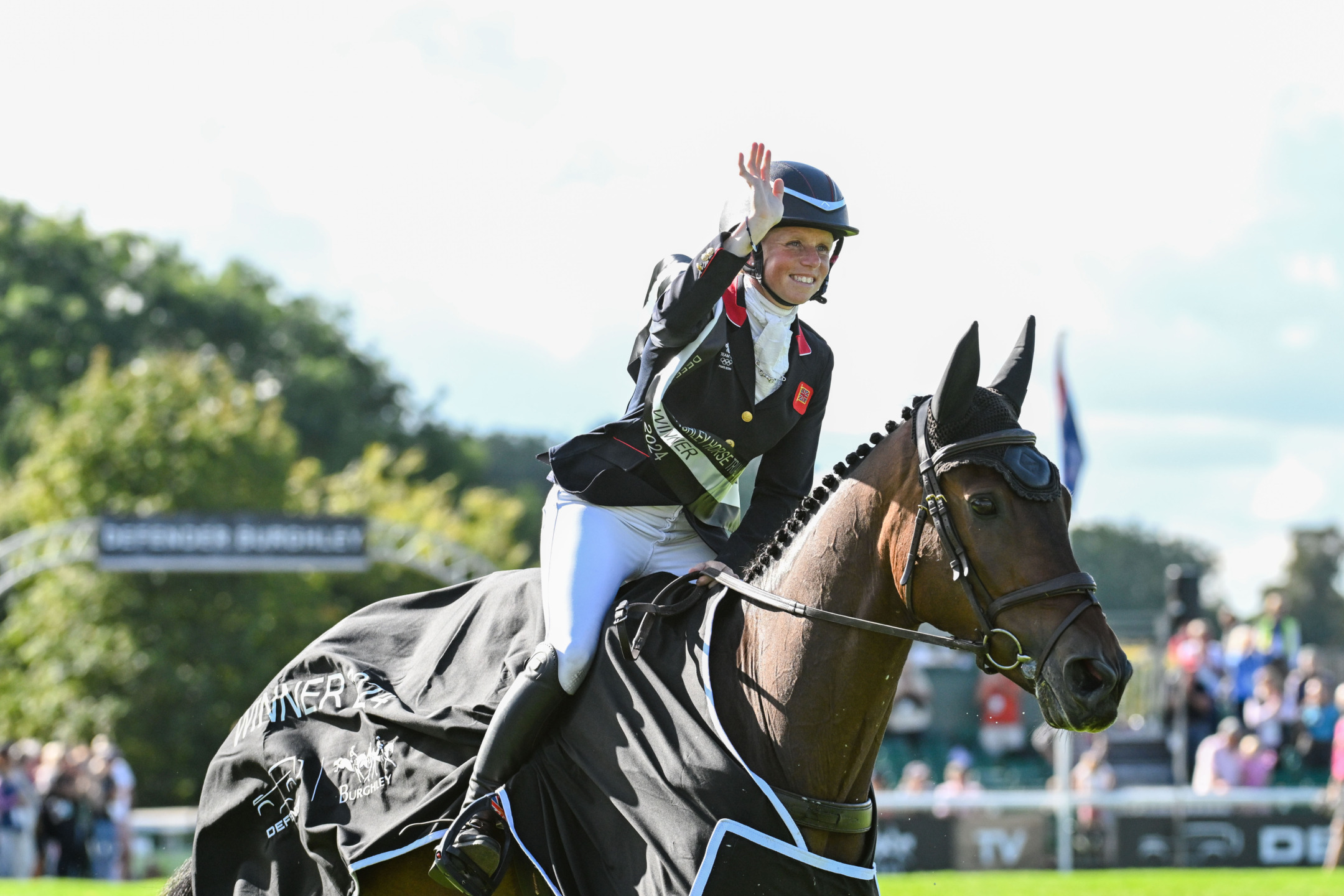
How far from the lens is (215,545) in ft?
83.3

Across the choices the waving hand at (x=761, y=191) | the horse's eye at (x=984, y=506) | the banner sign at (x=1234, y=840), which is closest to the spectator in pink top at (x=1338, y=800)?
the banner sign at (x=1234, y=840)

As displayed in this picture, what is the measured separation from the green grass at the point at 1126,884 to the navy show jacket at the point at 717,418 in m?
7.54

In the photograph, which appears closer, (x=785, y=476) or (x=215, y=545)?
(x=785, y=476)

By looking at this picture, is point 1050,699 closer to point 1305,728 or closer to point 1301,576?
point 1305,728

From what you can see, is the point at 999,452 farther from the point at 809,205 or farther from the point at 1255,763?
the point at 1255,763

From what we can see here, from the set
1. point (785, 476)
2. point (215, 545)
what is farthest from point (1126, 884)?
point (215, 545)

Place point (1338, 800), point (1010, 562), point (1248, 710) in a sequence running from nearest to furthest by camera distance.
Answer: point (1010, 562)
point (1338, 800)
point (1248, 710)

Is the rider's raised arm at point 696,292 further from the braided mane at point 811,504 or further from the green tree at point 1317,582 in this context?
the green tree at point 1317,582

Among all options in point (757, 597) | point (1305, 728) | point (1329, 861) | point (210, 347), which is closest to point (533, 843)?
point (757, 597)

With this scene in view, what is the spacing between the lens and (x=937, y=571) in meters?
4.32

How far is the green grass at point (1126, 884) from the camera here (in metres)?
13.1

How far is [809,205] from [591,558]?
1470 mm

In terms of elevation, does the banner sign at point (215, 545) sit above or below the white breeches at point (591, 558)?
below

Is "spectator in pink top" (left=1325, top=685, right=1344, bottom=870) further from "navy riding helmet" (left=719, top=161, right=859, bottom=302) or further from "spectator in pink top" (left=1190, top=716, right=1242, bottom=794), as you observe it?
"navy riding helmet" (left=719, top=161, right=859, bottom=302)
